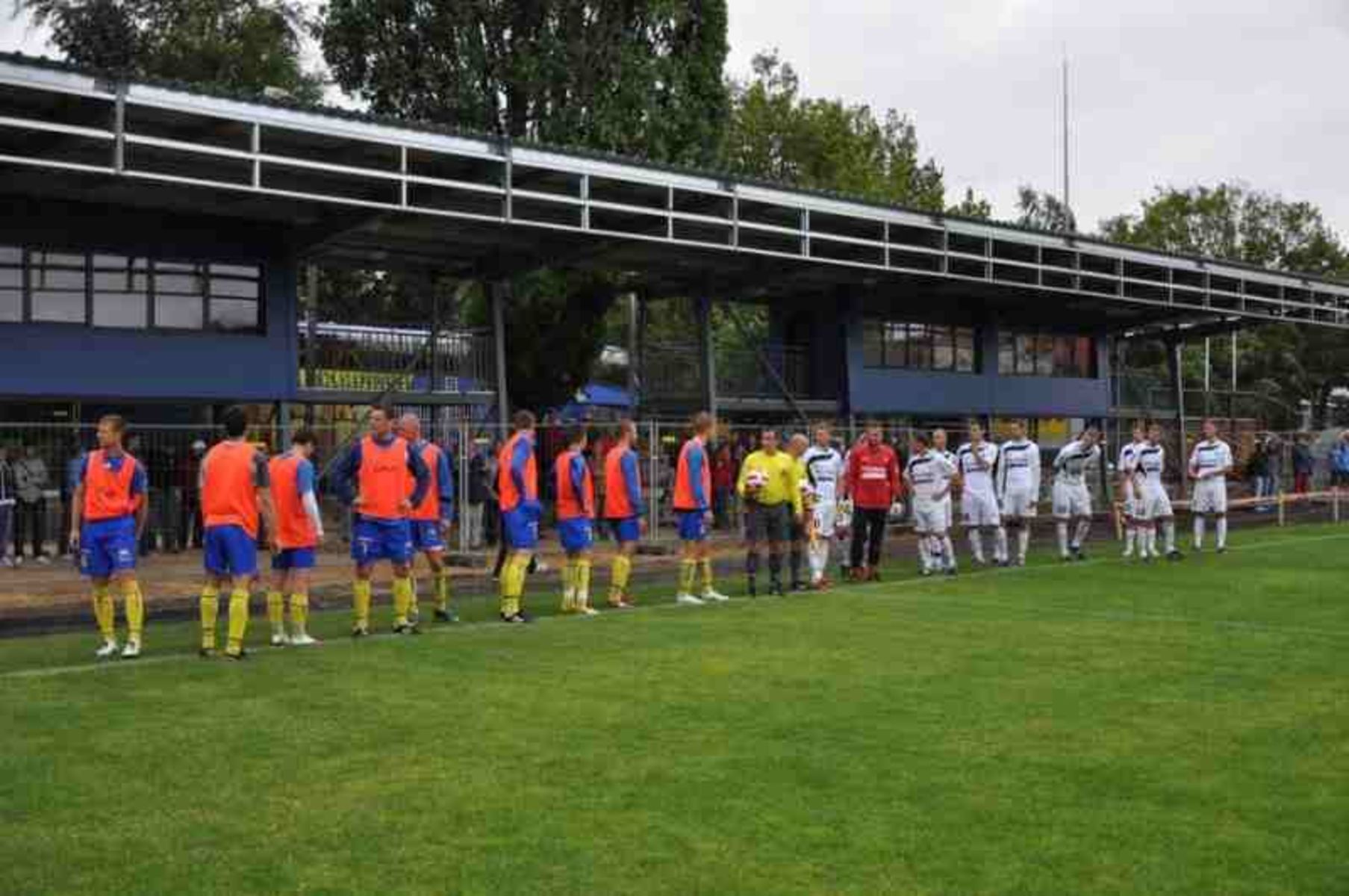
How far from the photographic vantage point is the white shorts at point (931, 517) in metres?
20.1

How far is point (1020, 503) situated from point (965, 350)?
16976 millimetres

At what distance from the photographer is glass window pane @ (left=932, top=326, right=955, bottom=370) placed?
122ft

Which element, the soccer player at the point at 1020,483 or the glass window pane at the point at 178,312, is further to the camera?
the glass window pane at the point at 178,312

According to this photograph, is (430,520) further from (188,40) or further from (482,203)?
(188,40)

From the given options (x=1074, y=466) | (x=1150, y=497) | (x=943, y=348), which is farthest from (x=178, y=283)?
(x=943, y=348)

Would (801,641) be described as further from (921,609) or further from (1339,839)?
(1339,839)

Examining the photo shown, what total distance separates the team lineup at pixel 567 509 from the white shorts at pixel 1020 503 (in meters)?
0.02

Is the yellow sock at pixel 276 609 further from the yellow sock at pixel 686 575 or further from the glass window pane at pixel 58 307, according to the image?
the glass window pane at pixel 58 307

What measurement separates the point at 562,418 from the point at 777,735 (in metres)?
24.0

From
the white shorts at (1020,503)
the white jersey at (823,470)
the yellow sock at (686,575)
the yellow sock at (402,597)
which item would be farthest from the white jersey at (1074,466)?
the yellow sock at (402,597)

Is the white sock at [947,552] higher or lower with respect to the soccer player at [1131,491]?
lower

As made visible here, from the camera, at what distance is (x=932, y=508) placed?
66.1 feet

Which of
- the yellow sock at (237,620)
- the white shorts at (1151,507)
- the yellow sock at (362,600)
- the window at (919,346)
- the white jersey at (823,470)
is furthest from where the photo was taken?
the window at (919,346)

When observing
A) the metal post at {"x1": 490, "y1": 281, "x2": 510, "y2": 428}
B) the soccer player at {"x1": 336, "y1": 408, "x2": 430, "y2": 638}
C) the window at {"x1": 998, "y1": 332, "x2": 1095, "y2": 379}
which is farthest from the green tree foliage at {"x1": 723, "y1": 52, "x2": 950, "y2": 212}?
the soccer player at {"x1": 336, "y1": 408, "x2": 430, "y2": 638}
